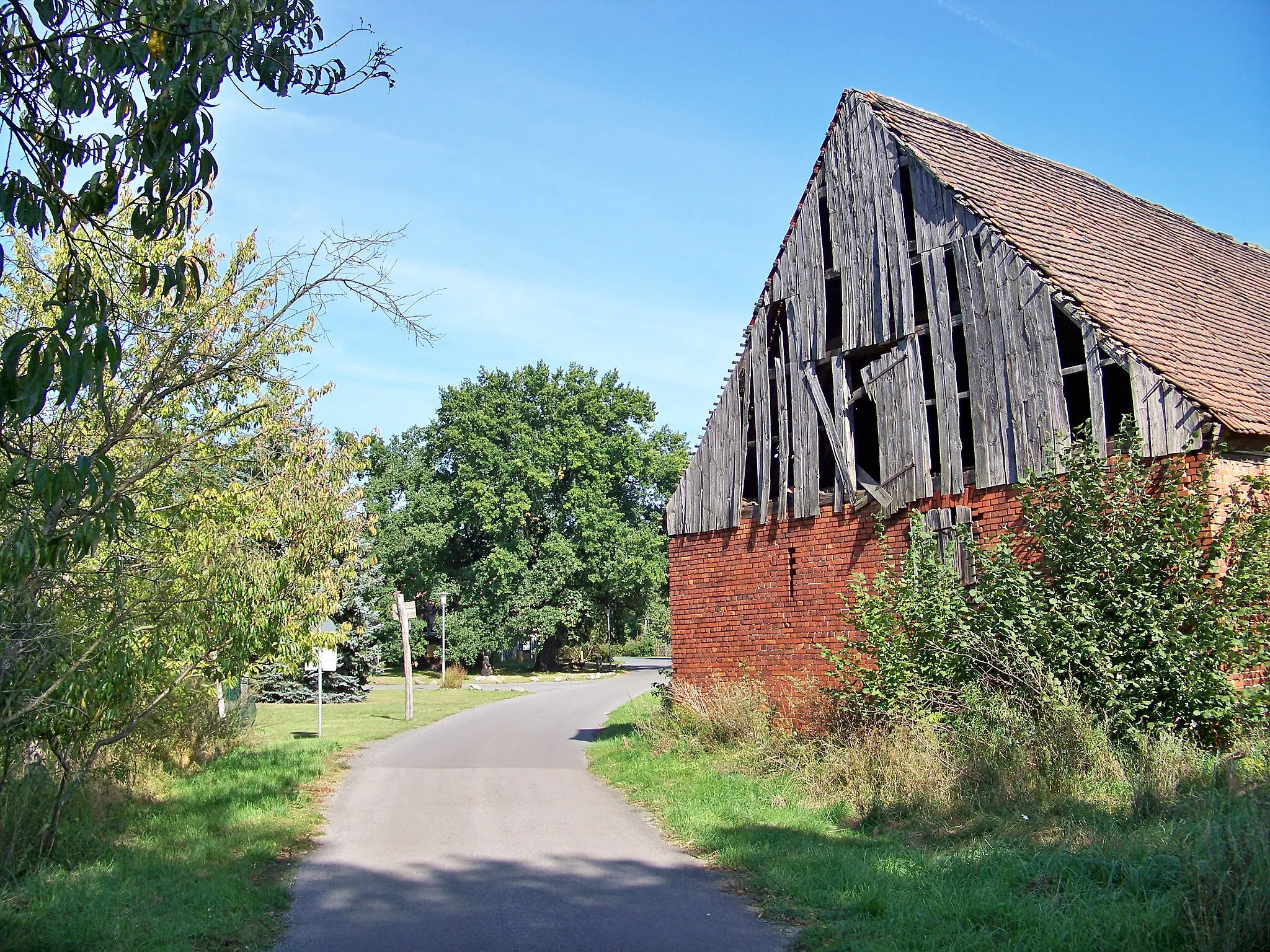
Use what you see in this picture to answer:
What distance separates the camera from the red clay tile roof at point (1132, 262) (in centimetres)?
1081

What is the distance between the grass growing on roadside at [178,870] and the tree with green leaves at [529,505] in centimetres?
3259

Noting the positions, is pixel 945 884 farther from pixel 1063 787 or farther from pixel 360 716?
pixel 360 716

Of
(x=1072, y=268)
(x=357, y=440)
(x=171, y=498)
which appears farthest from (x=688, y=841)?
(x=357, y=440)

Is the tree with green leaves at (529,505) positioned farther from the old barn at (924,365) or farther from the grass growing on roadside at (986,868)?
the grass growing on roadside at (986,868)

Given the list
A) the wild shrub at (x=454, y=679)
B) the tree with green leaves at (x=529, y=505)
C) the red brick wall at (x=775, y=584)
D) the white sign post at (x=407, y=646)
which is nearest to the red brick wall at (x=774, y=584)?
the red brick wall at (x=775, y=584)

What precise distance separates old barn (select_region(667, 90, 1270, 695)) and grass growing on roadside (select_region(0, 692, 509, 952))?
6898mm

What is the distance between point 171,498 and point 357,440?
5.74 meters

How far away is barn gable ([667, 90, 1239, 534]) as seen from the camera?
1116cm

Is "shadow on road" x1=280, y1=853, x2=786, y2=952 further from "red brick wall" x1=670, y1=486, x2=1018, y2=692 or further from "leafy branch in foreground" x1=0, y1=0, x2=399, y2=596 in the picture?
"red brick wall" x1=670, y1=486, x2=1018, y2=692

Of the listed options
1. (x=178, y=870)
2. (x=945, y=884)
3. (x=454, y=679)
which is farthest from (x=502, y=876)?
(x=454, y=679)

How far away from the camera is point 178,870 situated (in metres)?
7.95

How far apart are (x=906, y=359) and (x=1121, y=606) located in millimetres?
4744

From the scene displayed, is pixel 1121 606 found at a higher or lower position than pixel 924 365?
lower

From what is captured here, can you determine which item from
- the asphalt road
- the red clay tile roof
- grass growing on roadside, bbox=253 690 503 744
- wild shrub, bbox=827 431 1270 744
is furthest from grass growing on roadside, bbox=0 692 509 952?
the red clay tile roof
